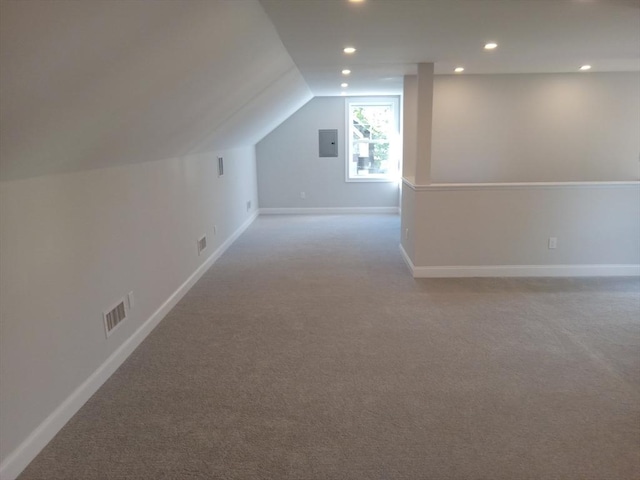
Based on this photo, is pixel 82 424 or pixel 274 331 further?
pixel 274 331

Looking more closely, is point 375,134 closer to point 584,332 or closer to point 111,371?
point 584,332

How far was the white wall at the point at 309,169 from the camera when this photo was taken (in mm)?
8398

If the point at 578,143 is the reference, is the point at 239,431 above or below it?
below

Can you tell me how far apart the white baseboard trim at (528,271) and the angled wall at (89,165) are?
2.64 m

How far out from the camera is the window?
8.41m

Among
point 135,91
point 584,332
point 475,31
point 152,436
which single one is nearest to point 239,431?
point 152,436

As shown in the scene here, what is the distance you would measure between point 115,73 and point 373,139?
6.94 metres

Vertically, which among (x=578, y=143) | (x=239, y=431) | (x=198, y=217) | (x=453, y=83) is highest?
(x=453, y=83)

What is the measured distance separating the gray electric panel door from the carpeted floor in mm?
4510

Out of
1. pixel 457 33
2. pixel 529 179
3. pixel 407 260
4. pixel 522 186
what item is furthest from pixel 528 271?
pixel 457 33

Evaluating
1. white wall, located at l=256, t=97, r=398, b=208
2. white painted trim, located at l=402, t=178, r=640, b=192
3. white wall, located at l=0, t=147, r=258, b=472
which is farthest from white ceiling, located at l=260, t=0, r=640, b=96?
white wall, located at l=256, t=97, r=398, b=208

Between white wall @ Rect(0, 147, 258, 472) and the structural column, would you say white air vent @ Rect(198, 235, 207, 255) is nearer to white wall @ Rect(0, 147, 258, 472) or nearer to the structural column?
white wall @ Rect(0, 147, 258, 472)

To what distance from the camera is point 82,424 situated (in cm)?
239

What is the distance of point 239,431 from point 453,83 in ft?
16.3
